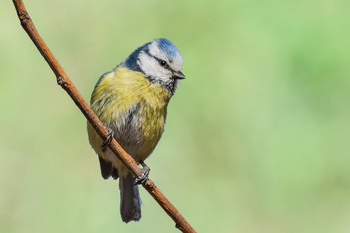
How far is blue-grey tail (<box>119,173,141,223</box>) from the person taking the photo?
239cm

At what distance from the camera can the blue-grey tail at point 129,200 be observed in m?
2.39

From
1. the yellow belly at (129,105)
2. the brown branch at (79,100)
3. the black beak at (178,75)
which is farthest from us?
the yellow belly at (129,105)

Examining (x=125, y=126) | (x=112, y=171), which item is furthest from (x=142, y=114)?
(x=112, y=171)

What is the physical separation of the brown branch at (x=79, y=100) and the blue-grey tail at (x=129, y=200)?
80cm

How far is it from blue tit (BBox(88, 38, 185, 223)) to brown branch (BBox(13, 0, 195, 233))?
519mm

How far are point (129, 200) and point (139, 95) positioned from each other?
2.00 ft

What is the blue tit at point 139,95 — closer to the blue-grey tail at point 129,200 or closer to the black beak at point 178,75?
the black beak at point 178,75

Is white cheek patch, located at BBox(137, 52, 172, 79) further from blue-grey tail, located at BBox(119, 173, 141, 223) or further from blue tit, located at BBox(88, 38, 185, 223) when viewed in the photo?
blue-grey tail, located at BBox(119, 173, 141, 223)

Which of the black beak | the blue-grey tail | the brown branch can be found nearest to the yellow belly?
the black beak

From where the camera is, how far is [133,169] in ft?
5.27

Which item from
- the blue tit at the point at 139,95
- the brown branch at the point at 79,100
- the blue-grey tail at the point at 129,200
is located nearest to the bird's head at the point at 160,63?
the blue tit at the point at 139,95

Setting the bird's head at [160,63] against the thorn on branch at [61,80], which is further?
the bird's head at [160,63]

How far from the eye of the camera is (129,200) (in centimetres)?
245

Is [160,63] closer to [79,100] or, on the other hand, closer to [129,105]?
[129,105]
